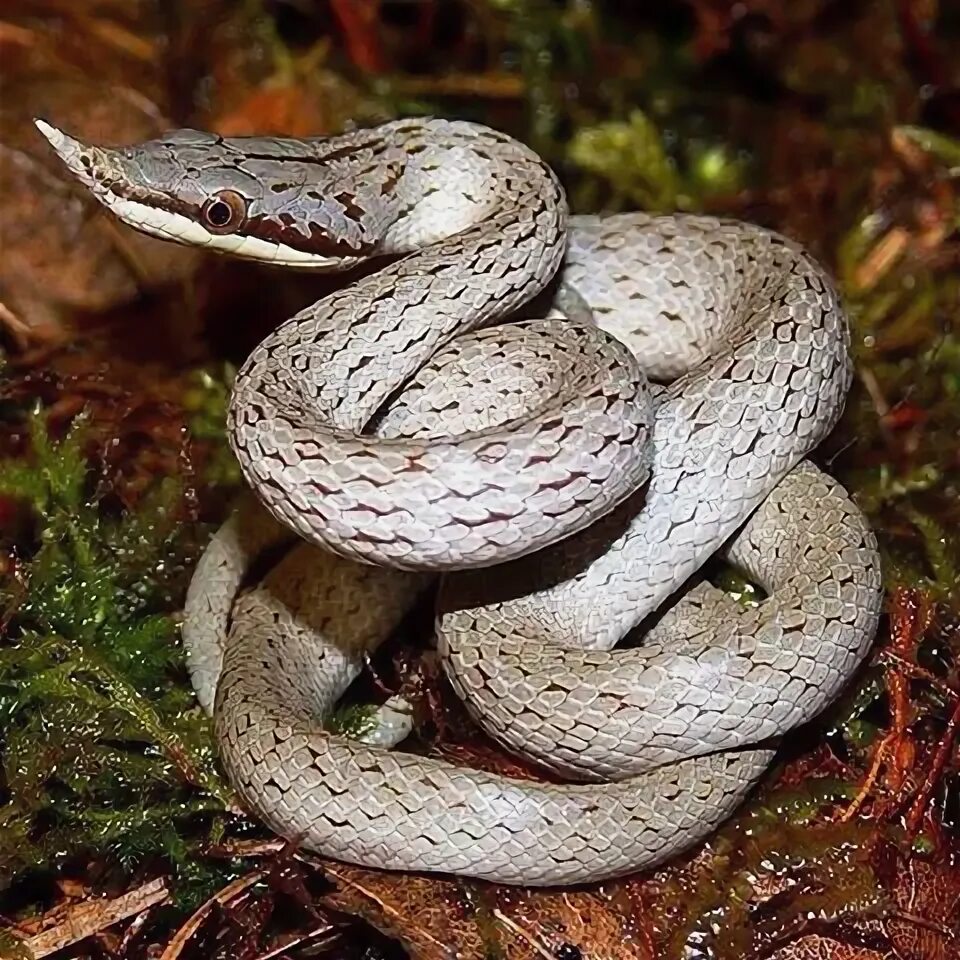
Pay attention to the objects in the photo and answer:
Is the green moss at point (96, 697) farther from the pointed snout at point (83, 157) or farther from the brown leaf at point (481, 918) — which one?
the pointed snout at point (83, 157)

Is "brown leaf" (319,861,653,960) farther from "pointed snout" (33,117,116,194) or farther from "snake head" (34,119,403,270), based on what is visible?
"pointed snout" (33,117,116,194)

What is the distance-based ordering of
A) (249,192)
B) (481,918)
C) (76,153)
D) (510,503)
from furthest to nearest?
(249,192) < (76,153) < (481,918) < (510,503)

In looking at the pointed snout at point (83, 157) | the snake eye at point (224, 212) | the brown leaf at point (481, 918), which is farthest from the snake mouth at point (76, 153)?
the brown leaf at point (481, 918)

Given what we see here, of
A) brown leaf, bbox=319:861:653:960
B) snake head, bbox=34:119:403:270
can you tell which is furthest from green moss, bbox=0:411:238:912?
snake head, bbox=34:119:403:270

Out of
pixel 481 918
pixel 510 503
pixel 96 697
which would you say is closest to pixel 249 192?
pixel 510 503

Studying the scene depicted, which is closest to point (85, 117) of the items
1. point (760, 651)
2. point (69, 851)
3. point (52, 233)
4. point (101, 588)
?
point (52, 233)

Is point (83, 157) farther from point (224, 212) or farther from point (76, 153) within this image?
point (224, 212)

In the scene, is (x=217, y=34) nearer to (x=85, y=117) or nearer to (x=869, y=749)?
(x=85, y=117)
